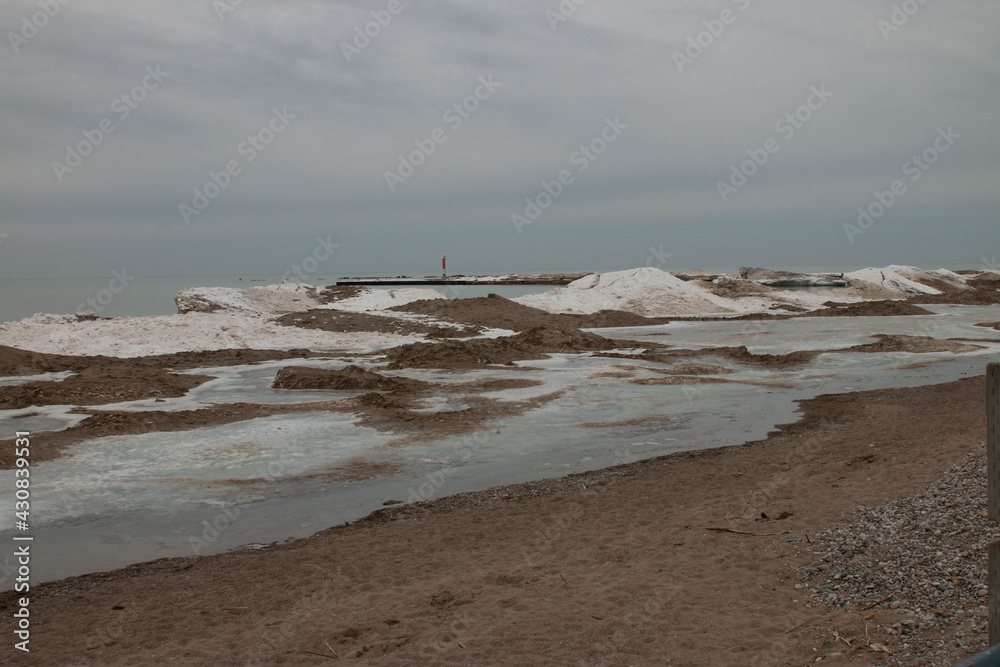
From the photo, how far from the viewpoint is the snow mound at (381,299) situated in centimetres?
4047

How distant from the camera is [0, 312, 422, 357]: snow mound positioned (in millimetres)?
23844

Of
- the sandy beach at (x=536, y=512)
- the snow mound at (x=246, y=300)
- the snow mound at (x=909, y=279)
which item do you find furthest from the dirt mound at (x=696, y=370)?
the snow mound at (x=909, y=279)

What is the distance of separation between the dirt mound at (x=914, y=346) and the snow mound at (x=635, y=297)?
62.2ft

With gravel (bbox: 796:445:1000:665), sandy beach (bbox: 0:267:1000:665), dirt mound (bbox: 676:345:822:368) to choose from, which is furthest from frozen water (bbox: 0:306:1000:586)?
gravel (bbox: 796:445:1000:665)

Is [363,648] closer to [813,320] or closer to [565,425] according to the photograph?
[565,425]

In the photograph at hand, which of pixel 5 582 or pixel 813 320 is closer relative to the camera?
pixel 5 582

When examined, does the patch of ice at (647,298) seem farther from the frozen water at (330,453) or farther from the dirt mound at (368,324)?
the frozen water at (330,453)

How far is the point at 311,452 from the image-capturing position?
1026 centimetres

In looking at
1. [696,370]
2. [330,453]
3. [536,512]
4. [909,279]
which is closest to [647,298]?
[696,370]

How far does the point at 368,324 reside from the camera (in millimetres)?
30156

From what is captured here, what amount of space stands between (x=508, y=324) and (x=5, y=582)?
1042 inches

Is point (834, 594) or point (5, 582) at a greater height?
point (834, 594)

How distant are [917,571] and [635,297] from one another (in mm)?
39483

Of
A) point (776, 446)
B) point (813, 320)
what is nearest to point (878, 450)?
point (776, 446)
